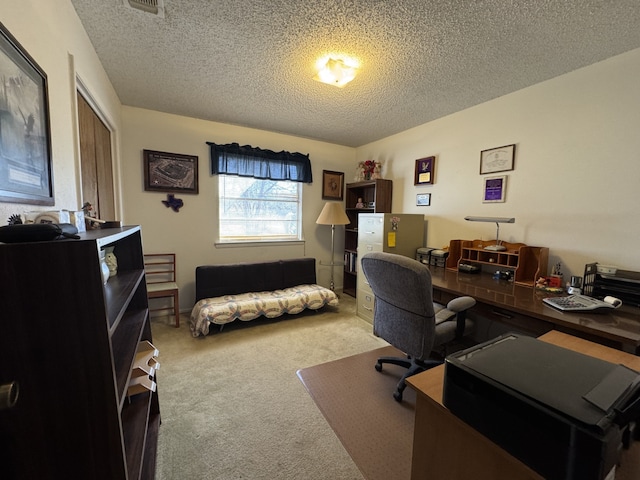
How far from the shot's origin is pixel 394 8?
1.47 m

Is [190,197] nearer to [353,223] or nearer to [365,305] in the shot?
[353,223]

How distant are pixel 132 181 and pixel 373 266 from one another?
115 inches

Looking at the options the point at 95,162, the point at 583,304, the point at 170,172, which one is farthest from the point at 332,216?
the point at 583,304

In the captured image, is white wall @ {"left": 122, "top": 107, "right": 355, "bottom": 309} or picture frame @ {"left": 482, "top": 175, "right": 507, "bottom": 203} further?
white wall @ {"left": 122, "top": 107, "right": 355, "bottom": 309}

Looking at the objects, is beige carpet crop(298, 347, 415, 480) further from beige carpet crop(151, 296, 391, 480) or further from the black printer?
the black printer

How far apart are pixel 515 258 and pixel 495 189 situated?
27.7 inches

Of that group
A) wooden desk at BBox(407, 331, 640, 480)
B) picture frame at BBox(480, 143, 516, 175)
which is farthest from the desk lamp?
wooden desk at BBox(407, 331, 640, 480)

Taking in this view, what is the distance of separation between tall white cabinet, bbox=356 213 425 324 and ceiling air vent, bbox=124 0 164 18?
246 cm

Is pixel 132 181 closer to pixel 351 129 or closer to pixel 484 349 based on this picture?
pixel 351 129

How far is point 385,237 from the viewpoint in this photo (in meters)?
3.04

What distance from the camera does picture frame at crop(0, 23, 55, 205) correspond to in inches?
33.1

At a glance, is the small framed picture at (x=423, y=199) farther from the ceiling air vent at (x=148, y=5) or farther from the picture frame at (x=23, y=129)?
the picture frame at (x=23, y=129)

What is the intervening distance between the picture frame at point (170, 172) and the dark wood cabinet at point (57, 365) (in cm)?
287

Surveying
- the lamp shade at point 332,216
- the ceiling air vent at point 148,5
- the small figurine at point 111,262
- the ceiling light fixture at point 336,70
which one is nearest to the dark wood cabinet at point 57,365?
the small figurine at point 111,262
